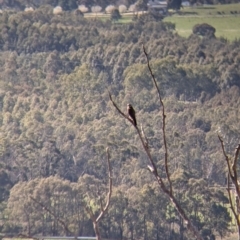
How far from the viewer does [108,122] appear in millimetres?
32938

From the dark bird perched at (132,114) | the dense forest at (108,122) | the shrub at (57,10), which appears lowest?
the shrub at (57,10)

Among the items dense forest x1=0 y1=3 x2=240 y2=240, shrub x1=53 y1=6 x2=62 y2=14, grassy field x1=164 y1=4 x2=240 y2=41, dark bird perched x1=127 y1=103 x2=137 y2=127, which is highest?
dark bird perched x1=127 y1=103 x2=137 y2=127

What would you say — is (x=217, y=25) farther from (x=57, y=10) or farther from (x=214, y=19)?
(x=57, y=10)

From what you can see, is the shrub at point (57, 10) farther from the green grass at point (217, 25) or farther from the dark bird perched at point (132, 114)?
the dark bird perched at point (132, 114)

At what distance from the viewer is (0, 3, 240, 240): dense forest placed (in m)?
23.2

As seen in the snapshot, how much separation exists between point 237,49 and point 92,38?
19.4 feet

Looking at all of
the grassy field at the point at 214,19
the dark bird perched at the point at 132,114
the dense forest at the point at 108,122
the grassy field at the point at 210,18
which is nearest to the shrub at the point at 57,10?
the dense forest at the point at 108,122

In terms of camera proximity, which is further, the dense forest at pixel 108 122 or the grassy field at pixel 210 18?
the grassy field at pixel 210 18

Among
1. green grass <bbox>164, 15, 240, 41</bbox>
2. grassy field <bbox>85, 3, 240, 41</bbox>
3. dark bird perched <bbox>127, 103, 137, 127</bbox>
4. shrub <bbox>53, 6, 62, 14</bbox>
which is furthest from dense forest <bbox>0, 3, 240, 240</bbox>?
dark bird perched <bbox>127, 103, 137, 127</bbox>

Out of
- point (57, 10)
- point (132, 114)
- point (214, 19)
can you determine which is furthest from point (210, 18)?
point (132, 114)

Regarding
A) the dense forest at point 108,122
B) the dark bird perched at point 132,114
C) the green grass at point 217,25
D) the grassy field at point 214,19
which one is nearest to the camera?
the dark bird perched at point 132,114

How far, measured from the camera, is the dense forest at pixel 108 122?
76.0ft

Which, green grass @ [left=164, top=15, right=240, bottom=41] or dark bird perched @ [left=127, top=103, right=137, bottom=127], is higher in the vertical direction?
dark bird perched @ [left=127, top=103, right=137, bottom=127]

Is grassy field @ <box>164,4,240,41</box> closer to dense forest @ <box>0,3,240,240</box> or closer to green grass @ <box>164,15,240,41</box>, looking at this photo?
green grass @ <box>164,15,240,41</box>
